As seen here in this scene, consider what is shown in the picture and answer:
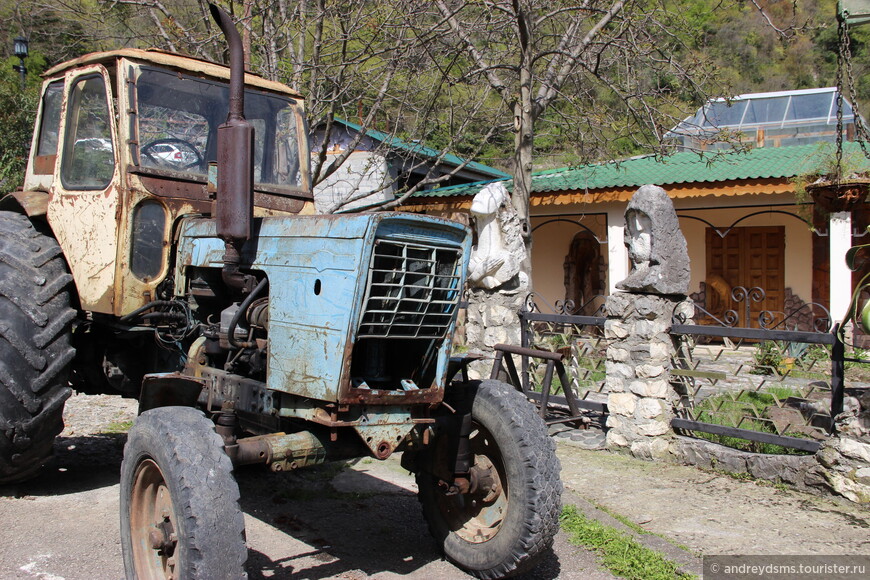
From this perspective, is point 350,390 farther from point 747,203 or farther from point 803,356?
point 747,203

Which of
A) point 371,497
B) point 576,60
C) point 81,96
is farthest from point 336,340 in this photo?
point 576,60

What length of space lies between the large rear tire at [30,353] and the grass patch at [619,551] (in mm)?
3241

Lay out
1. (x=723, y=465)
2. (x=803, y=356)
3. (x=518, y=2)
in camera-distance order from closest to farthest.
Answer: (x=723, y=465) → (x=518, y=2) → (x=803, y=356)

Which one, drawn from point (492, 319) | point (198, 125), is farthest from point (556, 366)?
point (198, 125)

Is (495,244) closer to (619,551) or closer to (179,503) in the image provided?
(619,551)

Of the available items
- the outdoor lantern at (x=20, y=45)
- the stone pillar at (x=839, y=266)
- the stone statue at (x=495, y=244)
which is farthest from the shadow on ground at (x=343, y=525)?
the outdoor lantern at (x=20, y=45)

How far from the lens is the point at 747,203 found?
13.8 metres

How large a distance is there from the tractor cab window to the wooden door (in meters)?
13.5

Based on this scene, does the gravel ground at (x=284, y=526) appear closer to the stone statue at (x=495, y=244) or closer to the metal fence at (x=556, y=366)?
the metal fence at (x=556, y=366)

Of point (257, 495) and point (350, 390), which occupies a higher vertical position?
point (350, 390)

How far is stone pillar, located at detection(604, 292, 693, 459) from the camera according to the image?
6.61 m

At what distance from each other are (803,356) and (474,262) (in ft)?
18.5

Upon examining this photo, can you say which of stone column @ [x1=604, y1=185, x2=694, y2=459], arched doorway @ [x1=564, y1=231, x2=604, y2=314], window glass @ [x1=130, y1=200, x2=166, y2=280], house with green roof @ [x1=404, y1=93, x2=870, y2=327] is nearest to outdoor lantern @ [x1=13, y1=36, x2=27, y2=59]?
house with green roof @ [x1=404, y1=93, x2=870, y2=327]

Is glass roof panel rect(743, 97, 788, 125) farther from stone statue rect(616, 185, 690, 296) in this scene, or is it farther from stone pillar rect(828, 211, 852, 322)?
stone statue rect(616, 185, 690, 296)
